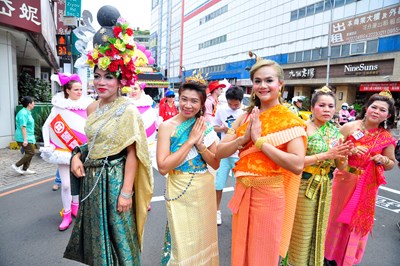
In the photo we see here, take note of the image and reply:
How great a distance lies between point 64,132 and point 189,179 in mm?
2079

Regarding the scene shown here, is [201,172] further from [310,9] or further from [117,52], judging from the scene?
[310,9]

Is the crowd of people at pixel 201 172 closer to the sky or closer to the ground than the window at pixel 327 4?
closer to the ground

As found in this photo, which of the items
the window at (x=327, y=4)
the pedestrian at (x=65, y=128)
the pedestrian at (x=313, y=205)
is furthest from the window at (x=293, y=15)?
the pedestrian at (x=313, y=205)

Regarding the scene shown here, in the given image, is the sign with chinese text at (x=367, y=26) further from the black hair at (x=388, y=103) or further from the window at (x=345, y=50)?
the black hair at (x=388, y=103)

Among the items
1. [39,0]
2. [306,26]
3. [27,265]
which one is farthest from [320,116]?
[306,26]

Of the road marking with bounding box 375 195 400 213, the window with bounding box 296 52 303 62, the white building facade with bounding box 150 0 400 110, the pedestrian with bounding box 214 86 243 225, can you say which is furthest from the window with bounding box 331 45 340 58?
the pedestrian with bounding box 214 86 243 225

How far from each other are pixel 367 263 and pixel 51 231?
3.71 metres

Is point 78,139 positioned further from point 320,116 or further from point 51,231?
point 320,116

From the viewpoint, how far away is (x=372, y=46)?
2347cm

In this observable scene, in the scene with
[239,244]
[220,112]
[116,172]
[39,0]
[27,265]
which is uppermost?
[39,0]

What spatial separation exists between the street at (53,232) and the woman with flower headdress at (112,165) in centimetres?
85

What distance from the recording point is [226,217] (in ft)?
13.6

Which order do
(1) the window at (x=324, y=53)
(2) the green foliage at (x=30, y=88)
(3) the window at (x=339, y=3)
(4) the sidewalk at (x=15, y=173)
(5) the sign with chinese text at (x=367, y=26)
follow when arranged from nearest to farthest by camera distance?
(4) the sidewalk at (x=15, y=173)
(2) the green foliage at (x=30, y=88)
(5) the sign with chinese text at (x=367, y=26)
(3) the window at (x=339, y=3)
(1) the window at (x=324, y=53)

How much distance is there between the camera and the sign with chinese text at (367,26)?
21.6 metres
